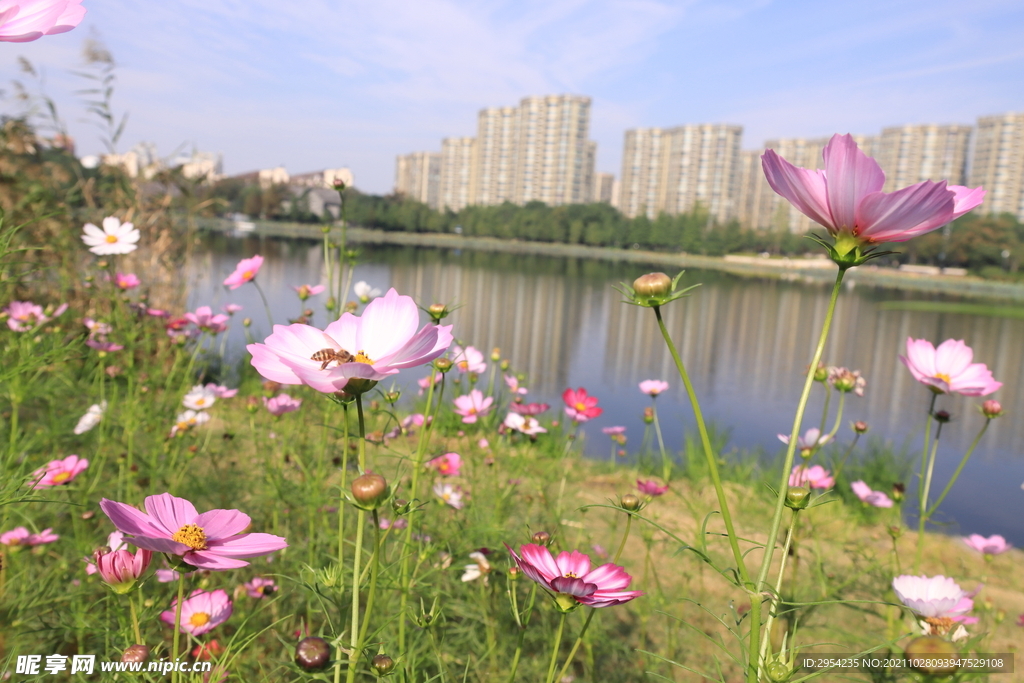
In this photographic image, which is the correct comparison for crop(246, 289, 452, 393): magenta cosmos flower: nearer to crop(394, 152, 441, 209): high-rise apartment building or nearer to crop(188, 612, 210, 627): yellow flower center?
crop(188, 612, 210, 627): yellow flower center

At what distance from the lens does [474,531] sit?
3.42 ft

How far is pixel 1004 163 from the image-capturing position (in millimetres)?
49844

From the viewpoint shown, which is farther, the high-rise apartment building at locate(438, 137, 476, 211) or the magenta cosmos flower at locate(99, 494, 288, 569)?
the high-rise apartment building at locate(438, 137, 476, 211)

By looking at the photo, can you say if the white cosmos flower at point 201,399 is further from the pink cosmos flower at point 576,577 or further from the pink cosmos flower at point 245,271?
the pink cosmos flower at point 576,577

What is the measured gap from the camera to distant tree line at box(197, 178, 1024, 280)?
3500 centimetres

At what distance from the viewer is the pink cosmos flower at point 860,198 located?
365mm

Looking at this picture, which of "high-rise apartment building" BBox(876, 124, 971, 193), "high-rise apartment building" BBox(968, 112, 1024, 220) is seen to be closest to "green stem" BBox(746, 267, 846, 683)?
"high-rise apartment building" BBox(876, 124, 971, 193)

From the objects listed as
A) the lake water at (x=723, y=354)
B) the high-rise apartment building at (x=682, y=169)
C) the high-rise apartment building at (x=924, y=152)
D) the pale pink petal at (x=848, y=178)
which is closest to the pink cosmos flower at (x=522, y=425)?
the lake water at (x=723, y=354)

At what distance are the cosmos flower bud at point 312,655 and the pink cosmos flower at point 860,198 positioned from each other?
1.30ft

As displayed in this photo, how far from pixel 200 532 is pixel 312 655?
0.11 meters

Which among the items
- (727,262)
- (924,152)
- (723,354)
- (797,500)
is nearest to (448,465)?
(797,500)

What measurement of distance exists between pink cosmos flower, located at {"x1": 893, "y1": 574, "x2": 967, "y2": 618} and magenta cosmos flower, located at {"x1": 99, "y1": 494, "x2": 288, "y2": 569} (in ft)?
1.96

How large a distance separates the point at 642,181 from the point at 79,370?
60.1m

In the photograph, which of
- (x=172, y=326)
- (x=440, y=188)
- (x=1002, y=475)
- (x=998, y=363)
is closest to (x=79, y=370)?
(x=172, y=326)
